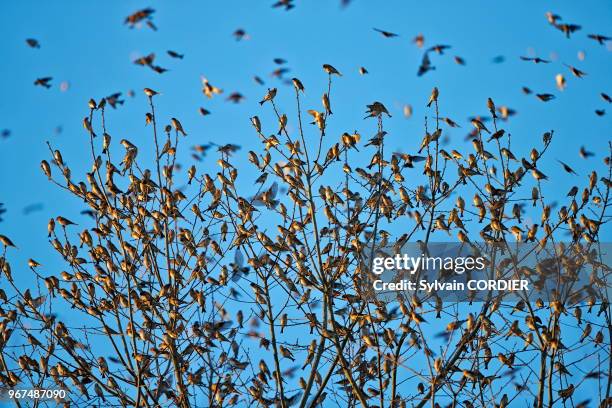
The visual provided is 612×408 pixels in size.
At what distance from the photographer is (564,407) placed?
647 centimetres

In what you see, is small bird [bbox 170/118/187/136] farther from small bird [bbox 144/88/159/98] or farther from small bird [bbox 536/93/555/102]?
small bird [bbox 536/93/555/102]

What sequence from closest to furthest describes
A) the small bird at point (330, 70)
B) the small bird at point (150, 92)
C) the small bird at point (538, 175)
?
1. the small bird at point (538, 175)
2. the small bird at point (330, 70)
3. the small bird at point (150, 92)

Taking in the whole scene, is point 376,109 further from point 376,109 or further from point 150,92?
point 150,92

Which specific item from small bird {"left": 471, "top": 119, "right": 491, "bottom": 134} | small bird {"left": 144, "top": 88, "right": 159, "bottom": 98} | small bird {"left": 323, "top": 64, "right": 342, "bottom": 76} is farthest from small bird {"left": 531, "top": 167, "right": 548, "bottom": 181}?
small bird {"left": 144, "top": 88, "right": 159, "bottom": 98}

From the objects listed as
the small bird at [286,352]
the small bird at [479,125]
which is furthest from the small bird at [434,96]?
the small bird at [286,352]

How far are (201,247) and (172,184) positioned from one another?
23.9 inches

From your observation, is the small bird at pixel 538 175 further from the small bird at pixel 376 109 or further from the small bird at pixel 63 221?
the small bird at pixel 63 221

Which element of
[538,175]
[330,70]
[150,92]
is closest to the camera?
[538,175]

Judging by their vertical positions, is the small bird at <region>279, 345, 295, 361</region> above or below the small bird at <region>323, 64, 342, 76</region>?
below

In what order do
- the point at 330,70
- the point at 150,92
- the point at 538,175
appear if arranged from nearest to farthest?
the point at 538,175
the point at 330,70
the point at 150,92

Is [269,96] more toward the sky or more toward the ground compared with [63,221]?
more toward the sky

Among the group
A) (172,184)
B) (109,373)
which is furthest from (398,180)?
(109,373)

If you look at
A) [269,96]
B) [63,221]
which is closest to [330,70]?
[269,96]

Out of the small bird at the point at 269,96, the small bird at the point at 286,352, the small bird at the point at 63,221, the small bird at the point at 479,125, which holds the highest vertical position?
the small bird at the point at 269,96
